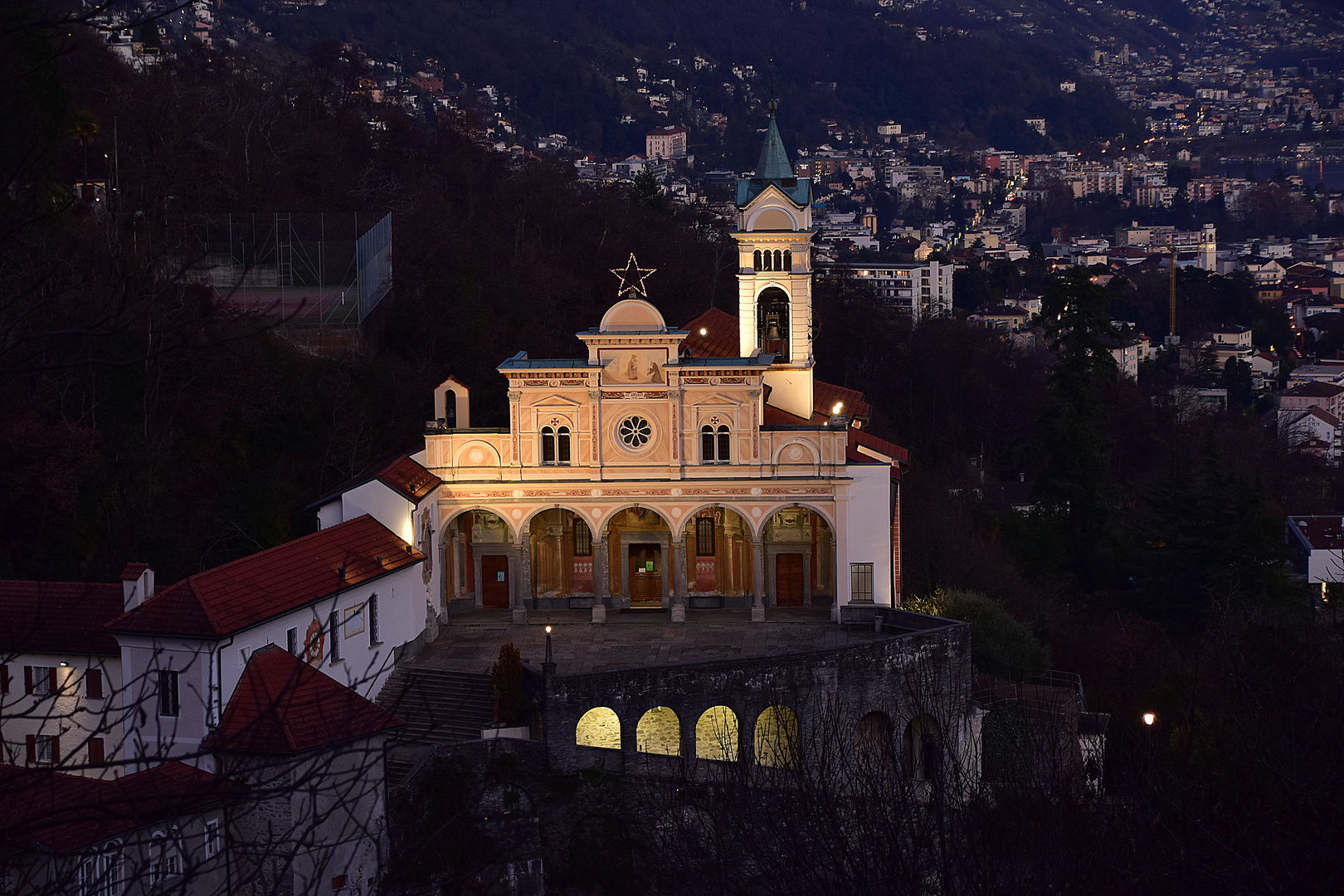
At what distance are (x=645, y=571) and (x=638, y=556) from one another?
400 mm

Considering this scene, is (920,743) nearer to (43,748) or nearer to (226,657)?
(226,657)

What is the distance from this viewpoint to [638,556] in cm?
4338

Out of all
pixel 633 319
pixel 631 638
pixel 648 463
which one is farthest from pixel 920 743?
pixel 633 319

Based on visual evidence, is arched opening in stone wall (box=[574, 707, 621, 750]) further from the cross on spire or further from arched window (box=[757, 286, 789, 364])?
arched window (box=[757, 286, 789, 364])

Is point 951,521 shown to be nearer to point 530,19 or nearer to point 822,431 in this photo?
point 822,431

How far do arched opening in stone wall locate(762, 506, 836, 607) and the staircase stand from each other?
934 centimetres

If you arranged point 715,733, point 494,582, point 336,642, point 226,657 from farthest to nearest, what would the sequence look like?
point 494,582 < point 715,733 < point 336,642 < point 226,657

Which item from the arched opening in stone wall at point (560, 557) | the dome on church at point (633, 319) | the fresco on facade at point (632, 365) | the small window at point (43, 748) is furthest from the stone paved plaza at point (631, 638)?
the small window at point (43, 748)

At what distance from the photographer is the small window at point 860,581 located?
134 ft

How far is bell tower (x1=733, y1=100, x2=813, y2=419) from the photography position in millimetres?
44312

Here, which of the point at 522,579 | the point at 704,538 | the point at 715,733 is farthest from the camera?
the point at 704,538

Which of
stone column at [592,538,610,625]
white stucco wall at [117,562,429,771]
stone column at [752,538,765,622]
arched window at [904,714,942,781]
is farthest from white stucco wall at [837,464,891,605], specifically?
white stucco wall at [117,562,429,771]

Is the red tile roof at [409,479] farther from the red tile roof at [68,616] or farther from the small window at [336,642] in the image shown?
the red tile roof at [68,616]

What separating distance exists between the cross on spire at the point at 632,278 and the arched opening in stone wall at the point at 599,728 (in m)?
9.37
